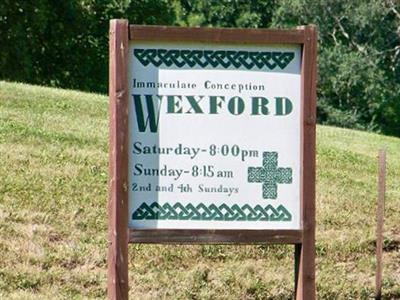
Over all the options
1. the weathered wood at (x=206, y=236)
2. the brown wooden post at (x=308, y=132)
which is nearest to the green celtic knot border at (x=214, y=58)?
the brown wooden post at (x=308, y=132)

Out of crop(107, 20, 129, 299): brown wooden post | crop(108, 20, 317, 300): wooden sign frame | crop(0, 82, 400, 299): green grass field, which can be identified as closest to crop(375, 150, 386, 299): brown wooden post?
crop(0, 82, 400, 299): green grass field

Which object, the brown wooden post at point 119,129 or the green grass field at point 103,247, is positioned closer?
the brown wooden post at point 119,129

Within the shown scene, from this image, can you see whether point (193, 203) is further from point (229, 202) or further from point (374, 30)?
point (374, 30)

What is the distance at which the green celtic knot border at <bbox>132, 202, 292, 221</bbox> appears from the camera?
254 inches

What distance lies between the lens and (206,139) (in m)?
6.47

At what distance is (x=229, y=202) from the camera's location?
6.48 m

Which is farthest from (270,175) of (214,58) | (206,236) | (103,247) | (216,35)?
(103,247)

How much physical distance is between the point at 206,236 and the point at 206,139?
0.53 meters

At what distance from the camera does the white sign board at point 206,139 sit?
645cm

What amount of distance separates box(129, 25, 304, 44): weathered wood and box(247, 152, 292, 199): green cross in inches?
25.1

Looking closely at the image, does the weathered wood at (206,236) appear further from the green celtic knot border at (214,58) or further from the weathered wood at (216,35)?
the weathered wood at (216,35)

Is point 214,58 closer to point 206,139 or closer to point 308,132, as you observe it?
point 206,139

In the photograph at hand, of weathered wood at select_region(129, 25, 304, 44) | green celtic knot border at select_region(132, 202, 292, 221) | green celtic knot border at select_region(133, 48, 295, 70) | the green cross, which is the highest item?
weathered wood at select_region(129, 25, 304, 44)

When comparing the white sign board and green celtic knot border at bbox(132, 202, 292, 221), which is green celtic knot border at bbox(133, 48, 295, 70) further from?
green celtic knot border at bbox(132, 202, 292, 221)
